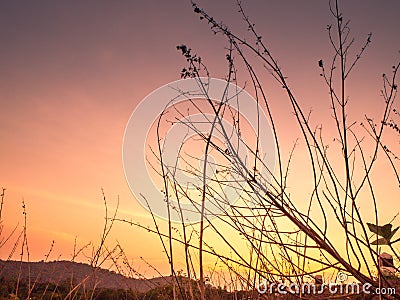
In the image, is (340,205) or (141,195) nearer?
(340,205)

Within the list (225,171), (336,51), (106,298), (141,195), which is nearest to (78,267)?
(141,195)

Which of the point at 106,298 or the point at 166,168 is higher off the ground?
the point at 166,168

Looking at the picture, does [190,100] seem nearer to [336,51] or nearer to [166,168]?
[166,168]

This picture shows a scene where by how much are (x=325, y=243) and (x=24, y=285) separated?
739cm

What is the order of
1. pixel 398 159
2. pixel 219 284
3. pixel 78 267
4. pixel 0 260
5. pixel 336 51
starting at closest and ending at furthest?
pixel 336 51 → pixel 398 159 → pixel 0 260 → pixel 219 284 → pixel 78 267

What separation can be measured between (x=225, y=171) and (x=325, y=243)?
57 cm

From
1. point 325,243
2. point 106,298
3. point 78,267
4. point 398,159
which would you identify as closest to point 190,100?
point 325,243

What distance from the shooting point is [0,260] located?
3.07 m

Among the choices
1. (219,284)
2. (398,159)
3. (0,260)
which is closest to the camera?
(398,159)

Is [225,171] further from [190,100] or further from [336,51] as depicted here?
[336,51]

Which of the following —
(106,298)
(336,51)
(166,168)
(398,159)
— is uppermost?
(336,51)

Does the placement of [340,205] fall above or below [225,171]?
below

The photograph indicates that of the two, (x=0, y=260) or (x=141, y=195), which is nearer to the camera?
(x=141, y=195)

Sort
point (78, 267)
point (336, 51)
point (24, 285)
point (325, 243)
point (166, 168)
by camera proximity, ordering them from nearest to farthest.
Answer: point (325, 243), point (336, 51), point (166, 168), point (78, 267), point (24, 285)
